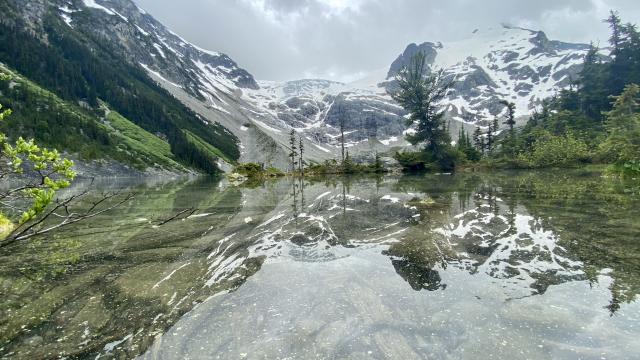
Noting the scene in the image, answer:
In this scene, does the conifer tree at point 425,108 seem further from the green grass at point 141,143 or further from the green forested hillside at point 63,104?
the green forested hillside at point 63,104

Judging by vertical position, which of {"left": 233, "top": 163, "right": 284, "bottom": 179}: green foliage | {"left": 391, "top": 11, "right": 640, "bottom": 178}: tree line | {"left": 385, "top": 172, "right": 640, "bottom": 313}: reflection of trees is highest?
{"left": 391, "top": 11, "right": 640, "bottom": 178}: tree line

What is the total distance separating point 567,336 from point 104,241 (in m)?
20.4

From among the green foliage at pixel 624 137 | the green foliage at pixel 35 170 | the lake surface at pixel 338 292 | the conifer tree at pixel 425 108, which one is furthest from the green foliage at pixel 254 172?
the green foliage at pixel 35 170

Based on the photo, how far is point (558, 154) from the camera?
3216 inches

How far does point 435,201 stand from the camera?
30766 millimetres

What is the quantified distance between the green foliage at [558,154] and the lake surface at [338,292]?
225ft

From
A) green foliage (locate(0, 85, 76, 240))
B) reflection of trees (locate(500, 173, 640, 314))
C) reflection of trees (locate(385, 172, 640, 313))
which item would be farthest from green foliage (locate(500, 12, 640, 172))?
green foliage (locate(0, 85, 76, 240))

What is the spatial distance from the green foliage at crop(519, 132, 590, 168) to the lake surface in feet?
225

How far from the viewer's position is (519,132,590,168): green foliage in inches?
3081

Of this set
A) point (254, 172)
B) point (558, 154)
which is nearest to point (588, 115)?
point (558, 154)

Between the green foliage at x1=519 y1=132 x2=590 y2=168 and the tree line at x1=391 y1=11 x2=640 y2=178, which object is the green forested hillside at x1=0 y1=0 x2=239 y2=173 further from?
the green foliage at x1=519 y1=132 x2=590 y2=168

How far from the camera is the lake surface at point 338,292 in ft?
27.1

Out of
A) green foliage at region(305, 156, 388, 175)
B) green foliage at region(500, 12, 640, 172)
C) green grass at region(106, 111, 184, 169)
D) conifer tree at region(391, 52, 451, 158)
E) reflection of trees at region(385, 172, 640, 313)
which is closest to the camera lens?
reflection of trees at region(385, 172, 640, 313)

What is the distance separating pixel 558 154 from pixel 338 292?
8755 centimetres
